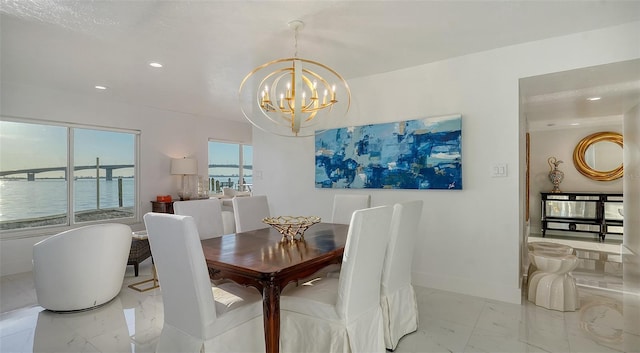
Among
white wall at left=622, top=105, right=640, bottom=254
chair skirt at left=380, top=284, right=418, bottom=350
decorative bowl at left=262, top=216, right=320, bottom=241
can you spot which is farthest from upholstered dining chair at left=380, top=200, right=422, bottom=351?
white wall at left=622, top=105, right=640, bottom=254

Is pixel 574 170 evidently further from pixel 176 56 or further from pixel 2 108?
pixel 2 108

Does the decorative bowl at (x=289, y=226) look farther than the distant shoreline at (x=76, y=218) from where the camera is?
No

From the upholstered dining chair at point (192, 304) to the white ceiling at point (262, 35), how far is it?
162 cm

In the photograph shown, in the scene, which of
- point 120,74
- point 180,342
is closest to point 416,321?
point 180,342

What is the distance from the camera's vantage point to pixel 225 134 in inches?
277

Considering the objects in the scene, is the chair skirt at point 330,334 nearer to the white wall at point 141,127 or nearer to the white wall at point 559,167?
the white wall at point 141,127

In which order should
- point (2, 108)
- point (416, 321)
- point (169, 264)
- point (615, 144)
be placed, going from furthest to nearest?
point (615, 144) → point (2, 108) → point (416, 321) → point (169, 264)

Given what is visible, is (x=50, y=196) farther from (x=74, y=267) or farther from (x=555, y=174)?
(x=555, y=174)

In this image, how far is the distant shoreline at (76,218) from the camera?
14.3 ft

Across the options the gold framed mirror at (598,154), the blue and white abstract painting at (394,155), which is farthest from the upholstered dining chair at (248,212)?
the gold framed mirror at (598,154)

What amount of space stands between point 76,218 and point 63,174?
0.67 metres

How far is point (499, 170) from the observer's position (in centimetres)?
318

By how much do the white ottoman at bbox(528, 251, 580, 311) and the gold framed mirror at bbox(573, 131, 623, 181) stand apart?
4.38 metres

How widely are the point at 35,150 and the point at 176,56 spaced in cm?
286
